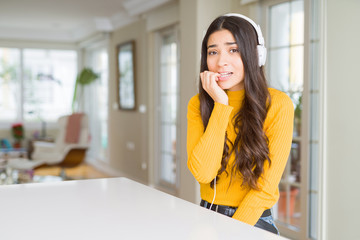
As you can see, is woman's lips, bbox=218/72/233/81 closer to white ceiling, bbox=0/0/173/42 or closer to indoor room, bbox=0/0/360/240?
indoor room, bbox=0/0/360/240

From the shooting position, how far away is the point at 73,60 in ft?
28.6

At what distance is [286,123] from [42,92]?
783cm

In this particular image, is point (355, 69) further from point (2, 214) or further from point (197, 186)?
point (2, 214)

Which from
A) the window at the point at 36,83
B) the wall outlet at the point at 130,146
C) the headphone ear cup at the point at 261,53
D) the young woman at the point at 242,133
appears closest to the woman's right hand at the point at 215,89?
the young woman at the point at 242,133

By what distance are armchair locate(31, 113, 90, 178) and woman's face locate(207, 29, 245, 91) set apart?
509cm

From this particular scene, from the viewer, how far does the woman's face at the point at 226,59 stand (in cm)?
132

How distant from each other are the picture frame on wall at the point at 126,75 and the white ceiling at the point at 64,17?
1.32 feet

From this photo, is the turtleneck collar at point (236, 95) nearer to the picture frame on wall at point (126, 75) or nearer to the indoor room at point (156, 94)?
the indoor room at point (156, 94)

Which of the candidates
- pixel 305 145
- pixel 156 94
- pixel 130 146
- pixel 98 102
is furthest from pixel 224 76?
pixel 98 102

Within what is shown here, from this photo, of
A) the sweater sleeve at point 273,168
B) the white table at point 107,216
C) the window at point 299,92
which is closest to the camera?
the white table at point 107,216

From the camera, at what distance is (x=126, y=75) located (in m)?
6.40

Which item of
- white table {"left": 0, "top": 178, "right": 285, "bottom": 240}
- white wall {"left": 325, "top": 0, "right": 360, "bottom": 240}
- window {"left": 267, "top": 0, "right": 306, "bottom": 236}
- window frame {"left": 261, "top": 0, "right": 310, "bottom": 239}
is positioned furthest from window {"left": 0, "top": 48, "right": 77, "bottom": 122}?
white table {"left": 0, "top": 178, "right": 285, "bottom": 240}

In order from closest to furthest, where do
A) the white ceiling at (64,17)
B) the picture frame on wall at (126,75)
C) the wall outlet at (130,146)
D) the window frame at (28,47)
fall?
the white ceiling at (64,17) < the picture frame on wall at (126,75) < the wall outlet at (130,146) < the window frame at (28,47)

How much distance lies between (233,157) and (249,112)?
156mm
